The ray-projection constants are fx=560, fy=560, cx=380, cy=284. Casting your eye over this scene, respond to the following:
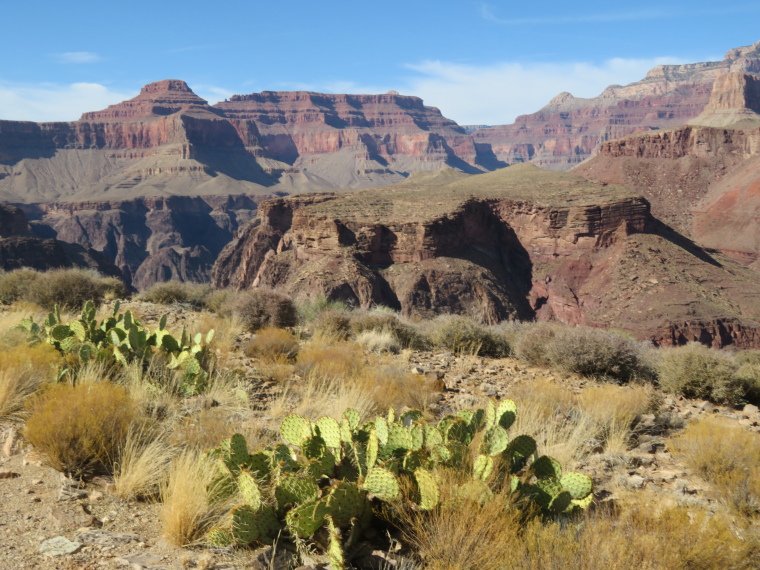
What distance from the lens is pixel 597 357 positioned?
32.3ft

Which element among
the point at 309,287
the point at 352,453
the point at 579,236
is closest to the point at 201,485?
the point at 352,453

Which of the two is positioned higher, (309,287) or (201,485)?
(201,485)

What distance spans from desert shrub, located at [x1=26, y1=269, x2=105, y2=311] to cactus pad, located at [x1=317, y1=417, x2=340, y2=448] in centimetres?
1158

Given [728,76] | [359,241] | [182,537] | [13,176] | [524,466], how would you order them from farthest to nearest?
1. [13,176]
2. [728,76]
3. [359,241]
4. [524,466]
5. [182,537]

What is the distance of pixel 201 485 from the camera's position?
13.8ft

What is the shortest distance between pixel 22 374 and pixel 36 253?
59034mm

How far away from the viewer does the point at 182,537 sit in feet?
12.4

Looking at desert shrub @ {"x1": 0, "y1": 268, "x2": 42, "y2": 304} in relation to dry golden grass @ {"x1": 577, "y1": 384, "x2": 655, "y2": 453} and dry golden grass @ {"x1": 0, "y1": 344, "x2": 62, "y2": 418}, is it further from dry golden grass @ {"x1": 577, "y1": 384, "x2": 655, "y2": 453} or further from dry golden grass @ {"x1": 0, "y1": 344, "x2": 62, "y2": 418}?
dry golden grass @ {"x1": 577, "y1": 384, "x2": 655, "y2": 453}

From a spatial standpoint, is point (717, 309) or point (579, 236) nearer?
point (717, 309)

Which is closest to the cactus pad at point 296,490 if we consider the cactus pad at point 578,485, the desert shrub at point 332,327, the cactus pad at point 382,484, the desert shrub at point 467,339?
the cactus pad at point 382,484

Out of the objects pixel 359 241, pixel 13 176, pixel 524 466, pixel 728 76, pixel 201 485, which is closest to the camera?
pixel 201 485

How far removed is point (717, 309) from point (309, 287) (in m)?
Answer: 27.6

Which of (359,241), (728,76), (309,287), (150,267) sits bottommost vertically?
(150,267)

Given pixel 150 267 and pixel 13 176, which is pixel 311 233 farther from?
pixel 13 176
